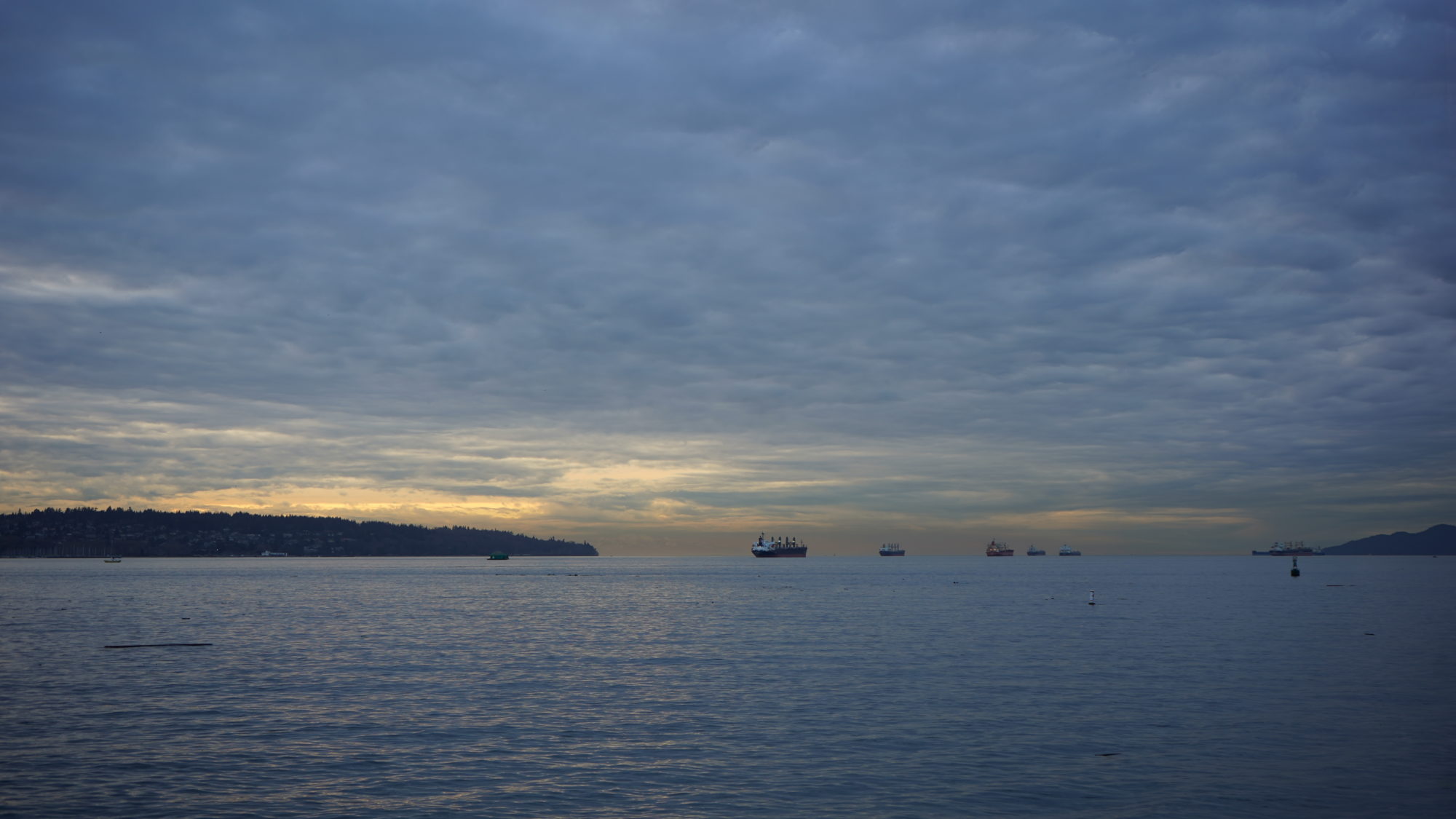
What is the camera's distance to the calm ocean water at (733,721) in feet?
96.1

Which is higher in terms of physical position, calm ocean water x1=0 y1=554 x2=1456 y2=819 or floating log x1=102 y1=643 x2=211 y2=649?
calm ocean water x1=0 y1=554 x2=1456 y2=819

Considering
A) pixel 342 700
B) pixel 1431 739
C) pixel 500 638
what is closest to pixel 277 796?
pixel 342 700

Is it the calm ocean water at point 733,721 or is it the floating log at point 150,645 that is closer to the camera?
the calm ocean water at point 733,721

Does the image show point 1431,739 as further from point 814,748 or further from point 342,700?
point 342,700

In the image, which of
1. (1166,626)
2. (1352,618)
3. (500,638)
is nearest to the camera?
(500,638)

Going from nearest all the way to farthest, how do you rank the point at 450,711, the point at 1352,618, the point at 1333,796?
1. the point at 1333,796
2. the point at 450,711
3. the point at 1352,618

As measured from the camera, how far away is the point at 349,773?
3222 centimetres

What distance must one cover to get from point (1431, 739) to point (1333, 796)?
11215mm

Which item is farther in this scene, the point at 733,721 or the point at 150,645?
the point at 150,645

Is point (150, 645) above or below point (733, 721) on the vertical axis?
below

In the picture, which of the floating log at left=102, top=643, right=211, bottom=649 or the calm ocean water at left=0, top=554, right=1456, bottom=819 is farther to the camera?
the floating log at left=102, top=643, right=211, bottom=649

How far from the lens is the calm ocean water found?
29281 millimetres

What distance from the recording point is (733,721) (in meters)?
41.0

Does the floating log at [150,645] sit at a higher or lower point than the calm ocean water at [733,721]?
lower
